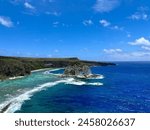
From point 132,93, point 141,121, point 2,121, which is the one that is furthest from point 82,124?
point 132,93

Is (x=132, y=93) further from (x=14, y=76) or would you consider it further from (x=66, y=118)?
(x=14, y=76)

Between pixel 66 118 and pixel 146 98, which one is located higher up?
pixel 66 118

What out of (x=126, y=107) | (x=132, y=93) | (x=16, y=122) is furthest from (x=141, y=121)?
(x=132, y=93)

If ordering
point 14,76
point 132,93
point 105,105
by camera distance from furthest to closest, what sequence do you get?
point 14,76
point 132,93
point 105,105

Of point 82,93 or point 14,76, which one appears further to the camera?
point 14,76

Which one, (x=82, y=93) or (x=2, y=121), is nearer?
(x=2, y=121)

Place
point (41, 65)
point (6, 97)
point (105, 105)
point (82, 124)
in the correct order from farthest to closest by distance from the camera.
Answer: point (41, 65) → point (6, 97) → point (105, 105) → point (82, 124)

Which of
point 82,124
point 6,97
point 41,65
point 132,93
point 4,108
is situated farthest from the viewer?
point 41,65

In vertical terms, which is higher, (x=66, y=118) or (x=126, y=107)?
(x=66, y=118)

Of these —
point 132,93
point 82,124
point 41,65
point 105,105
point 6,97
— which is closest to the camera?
point 82,124

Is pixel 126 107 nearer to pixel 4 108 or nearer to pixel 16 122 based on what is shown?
pixel 4 108
